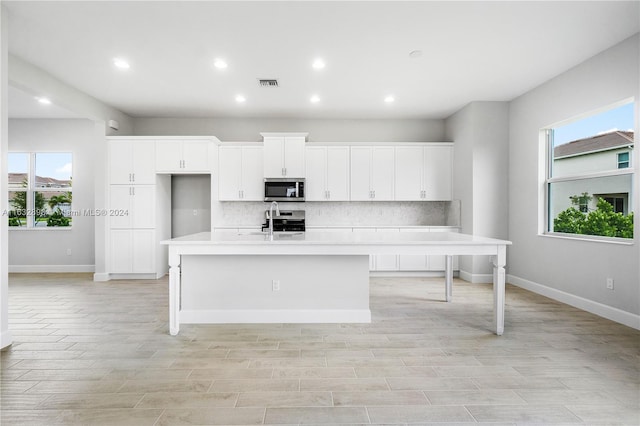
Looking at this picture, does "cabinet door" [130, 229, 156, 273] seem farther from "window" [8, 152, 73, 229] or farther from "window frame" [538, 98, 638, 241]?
"window frame" [538, 98, 638, 241]

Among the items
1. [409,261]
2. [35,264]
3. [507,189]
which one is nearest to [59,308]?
[35,264]

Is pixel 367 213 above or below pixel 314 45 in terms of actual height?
below

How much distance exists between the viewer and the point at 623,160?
347 cm

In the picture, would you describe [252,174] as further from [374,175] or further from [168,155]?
[374,175]

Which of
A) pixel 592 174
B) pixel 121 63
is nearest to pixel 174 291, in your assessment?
pixel 121 63

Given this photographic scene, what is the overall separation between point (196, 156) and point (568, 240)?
5.69 metres

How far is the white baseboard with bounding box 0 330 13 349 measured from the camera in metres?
2.79

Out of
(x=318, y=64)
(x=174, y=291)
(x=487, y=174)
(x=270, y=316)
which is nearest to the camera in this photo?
(x=174, y=291)

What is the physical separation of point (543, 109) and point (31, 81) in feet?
21.7

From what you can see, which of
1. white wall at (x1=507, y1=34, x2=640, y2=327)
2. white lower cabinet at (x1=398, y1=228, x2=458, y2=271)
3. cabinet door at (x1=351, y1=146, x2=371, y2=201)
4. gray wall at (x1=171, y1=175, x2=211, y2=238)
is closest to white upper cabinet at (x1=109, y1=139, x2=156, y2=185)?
gray wall at (x1=171, y1=175, x2=211, y2=238)

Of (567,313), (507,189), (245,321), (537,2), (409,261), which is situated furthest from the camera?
(409,261)

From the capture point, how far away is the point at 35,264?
6227 millimetres

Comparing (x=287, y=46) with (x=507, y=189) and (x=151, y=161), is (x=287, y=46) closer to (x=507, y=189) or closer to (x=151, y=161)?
(x=151, y=161)

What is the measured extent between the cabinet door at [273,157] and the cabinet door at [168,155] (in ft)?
4.84
